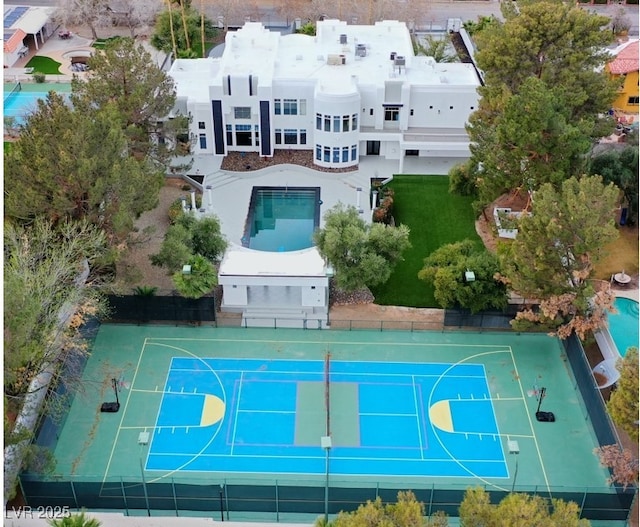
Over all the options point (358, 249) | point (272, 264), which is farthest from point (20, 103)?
point (358, 249)

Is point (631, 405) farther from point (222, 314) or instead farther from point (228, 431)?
point (222, 314)

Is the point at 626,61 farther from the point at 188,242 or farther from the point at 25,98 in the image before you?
the point at 25,98

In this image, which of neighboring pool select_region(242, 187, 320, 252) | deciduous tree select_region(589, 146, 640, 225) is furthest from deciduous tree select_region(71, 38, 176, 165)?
deciduous tree select_region(589, 146, 640, 225)

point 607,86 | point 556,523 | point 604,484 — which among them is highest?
point 607,86

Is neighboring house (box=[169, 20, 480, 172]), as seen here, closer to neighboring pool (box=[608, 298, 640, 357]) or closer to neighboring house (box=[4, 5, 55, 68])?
neighboring pool (box=[608, 298, 640, 357])

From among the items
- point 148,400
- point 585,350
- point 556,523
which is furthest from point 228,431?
point 585,350

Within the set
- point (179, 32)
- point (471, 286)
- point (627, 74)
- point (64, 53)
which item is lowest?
point (471, 286)
